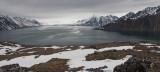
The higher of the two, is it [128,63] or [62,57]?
[128,63]

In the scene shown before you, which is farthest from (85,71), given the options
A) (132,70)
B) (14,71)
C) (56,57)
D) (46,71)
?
(56,57)

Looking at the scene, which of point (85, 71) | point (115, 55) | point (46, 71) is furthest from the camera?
point (115, 55)

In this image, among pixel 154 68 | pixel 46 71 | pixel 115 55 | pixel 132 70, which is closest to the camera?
pixel 132 70

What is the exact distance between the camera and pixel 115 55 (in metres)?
36.3

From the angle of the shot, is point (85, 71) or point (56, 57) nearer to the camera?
point (85, 71)

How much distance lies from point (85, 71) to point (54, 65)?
11.4m

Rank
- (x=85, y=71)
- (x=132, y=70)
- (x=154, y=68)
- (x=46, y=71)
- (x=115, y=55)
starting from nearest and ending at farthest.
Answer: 1. (x=132, y=70)
2. (x=154, y=68)
3. (x=85, y=71)
4. (x=46, y=71)
5. (x=115, y=55)

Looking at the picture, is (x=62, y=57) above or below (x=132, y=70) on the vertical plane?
below

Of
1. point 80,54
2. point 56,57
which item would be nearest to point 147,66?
point 80,54

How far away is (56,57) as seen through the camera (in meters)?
45.6

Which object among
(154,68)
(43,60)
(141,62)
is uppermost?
(141,62)

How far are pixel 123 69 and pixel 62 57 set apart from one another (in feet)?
89.2

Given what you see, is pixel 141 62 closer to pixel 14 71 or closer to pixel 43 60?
pixel 14 71

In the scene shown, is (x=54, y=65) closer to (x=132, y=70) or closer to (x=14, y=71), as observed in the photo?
(x=14, y=71)
